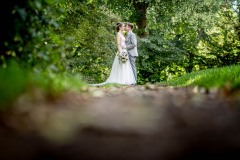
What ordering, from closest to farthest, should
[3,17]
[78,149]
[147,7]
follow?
1. [78,149]
2. [3,17]
3. [147,7]

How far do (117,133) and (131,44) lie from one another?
1533 cm

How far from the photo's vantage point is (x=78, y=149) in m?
2.14

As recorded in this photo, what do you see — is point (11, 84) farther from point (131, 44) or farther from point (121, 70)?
point (131, 44)

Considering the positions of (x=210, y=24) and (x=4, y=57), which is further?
(x=210, y=24)

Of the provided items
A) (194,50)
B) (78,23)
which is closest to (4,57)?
(78,23)

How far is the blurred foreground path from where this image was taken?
211 centimetres

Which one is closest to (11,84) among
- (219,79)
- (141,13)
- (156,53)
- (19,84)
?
(19,84)

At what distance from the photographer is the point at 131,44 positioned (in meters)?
17.6

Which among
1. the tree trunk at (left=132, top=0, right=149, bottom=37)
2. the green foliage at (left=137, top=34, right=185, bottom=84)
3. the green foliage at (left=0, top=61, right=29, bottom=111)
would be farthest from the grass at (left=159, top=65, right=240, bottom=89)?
the tree trunk at (left=132, top=0, right=149, bottom=37)

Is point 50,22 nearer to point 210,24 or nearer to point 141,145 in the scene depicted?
point 141,145

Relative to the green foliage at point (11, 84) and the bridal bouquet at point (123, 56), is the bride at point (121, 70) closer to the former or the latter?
the bridal bouquet at point (123, 56)

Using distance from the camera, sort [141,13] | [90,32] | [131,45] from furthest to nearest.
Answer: [141,13] → [90,32] → [131,45]

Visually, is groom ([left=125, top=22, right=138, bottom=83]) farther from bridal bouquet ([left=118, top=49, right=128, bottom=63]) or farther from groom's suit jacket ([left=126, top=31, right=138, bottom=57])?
bridal bouquet ([left=118, top=49, right=128, bottom=63])

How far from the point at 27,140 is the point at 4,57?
3.49 metres
